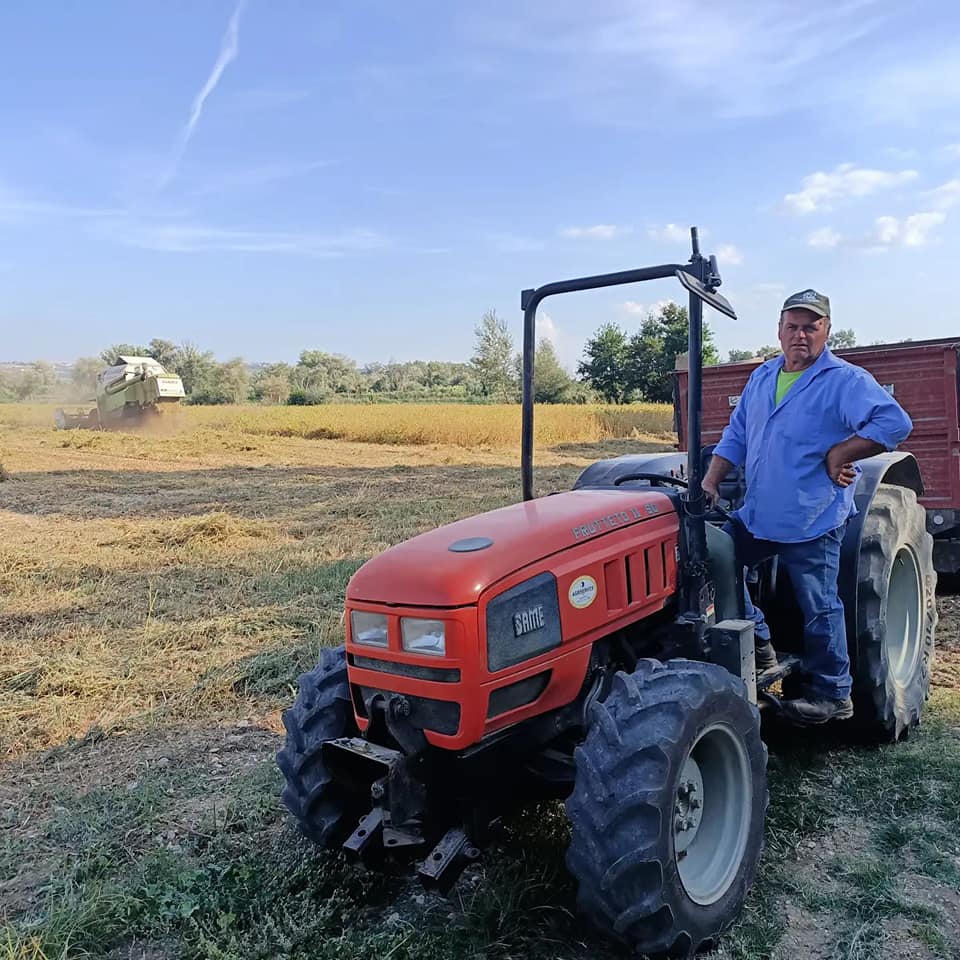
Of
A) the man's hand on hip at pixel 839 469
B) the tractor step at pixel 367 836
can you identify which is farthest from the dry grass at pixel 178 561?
the man's hand on hip at pixel 839 469

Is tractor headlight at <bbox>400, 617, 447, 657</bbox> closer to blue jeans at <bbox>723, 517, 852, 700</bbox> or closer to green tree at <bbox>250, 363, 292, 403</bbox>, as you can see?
blue jeans at <bbox>723, 517, 852, 700</bbox>

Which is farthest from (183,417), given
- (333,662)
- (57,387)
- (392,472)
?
(333,662)

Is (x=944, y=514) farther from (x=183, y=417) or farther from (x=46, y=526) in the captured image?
(x=183, y=417)

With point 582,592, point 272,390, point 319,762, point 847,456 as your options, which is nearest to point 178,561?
point 319,762

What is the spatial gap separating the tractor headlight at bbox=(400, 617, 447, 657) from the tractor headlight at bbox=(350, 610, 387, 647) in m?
0.09

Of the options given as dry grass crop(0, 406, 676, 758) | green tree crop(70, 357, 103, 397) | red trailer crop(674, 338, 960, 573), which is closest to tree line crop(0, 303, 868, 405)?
green tree crop(70, 357, 103, 397)

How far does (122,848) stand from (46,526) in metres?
7.76

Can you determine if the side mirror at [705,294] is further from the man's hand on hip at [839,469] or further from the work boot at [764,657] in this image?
the work boot at [764,657]

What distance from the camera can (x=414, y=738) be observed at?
245 cm

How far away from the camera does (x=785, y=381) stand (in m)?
3.43

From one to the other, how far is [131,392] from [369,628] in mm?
23914

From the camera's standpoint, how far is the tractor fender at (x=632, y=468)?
13.4 feet

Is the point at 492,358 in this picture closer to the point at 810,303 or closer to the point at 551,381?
the point at 551,381

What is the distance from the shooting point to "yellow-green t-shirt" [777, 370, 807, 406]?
11.1 ft
